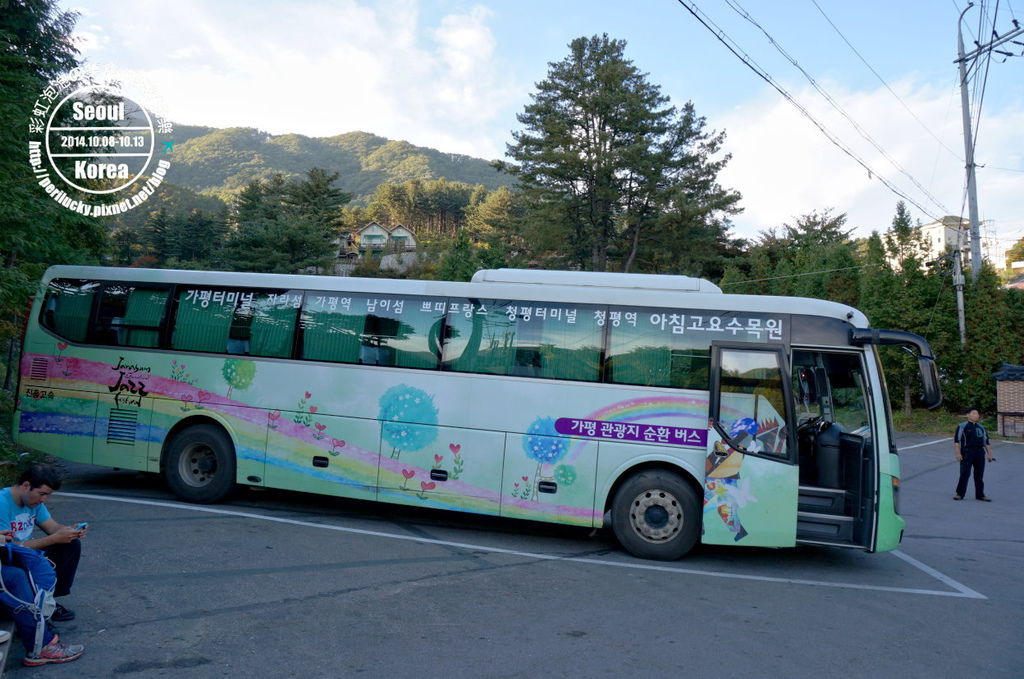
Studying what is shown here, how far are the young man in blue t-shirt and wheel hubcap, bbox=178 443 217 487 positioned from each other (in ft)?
15.2

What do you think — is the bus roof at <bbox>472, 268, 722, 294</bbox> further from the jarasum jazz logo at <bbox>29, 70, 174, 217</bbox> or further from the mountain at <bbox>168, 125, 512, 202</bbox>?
the mountain at <bbox>168, 125, 512, 202</bbox>

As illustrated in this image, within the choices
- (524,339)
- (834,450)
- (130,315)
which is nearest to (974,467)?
(834,450)

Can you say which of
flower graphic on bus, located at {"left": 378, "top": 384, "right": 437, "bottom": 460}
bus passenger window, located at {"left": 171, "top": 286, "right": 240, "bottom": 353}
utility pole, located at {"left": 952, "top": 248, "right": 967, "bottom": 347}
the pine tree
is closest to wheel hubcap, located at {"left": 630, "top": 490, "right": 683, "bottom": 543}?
flower graphic on bus, located at {"left": 378, "top": 384, "right": 437, "bottom": 460}

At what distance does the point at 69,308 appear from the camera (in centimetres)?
1006

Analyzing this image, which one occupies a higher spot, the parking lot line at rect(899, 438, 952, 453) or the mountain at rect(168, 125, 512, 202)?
the mountain at rect(168, 125, 512, 202)

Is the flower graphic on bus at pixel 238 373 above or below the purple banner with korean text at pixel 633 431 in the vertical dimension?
above

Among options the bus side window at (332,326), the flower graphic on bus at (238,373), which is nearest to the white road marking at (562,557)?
the flower graphic on bus at (238,373)

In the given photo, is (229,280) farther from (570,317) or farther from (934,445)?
(934,445)

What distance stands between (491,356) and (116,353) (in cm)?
557

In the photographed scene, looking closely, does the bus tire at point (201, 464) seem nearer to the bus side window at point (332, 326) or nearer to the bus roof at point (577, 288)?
the bus side window at point (332, 326)

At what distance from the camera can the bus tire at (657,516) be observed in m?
7.62

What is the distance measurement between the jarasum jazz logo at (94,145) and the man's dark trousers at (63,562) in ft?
29.4

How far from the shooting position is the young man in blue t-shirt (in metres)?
4.65

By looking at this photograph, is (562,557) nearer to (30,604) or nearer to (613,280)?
(613,280)
